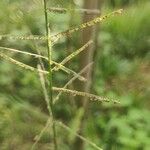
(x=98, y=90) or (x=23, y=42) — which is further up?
(x=23, y=42)

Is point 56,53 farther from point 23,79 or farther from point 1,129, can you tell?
point 1,129

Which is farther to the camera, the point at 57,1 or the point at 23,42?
the point at 23,42

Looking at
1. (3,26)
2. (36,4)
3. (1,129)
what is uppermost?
(36,4)

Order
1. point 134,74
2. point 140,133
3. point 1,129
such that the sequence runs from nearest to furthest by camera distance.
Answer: point 1,129 < point 140,133 < point 134,74

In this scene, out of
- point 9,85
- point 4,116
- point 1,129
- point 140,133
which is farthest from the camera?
point 9,85

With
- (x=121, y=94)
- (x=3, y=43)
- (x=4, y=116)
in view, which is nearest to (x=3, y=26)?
(x=3, y=43)

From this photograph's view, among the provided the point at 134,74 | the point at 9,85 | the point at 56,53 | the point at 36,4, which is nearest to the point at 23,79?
the point at 9,85
